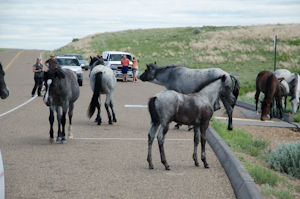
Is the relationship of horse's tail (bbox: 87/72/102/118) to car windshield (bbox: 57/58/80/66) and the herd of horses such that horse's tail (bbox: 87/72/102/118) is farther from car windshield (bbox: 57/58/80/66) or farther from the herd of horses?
car windshield (bbox: 57/58/80/66)

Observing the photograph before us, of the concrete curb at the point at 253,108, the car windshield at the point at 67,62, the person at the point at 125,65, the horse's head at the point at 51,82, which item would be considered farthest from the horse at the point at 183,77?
the person at the point at 125,65

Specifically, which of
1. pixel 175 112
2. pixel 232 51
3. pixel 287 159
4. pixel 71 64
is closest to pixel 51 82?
pixel 175 112

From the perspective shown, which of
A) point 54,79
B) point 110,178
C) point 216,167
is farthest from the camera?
point 54,79

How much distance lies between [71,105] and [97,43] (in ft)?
253

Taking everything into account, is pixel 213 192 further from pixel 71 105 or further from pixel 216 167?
pixel 71 105

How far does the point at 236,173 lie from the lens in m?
5.85

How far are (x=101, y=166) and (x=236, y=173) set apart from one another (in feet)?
8.34

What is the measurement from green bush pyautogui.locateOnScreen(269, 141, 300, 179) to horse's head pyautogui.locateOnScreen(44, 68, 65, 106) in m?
5.12

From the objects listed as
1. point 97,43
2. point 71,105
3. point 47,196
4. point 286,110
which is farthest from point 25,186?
point 97,43

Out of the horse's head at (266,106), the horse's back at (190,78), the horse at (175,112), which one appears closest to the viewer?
the horse at (175,112)

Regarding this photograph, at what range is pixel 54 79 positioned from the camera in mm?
8492

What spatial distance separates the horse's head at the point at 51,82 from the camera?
8383mm

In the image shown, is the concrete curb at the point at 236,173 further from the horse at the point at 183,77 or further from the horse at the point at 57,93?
the horse at the point at 57,93

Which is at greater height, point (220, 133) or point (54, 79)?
point (54, 79)
